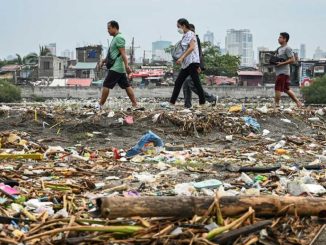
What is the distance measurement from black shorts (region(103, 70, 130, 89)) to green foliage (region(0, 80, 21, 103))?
31.0 meters

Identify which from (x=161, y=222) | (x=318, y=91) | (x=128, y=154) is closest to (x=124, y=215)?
(x=161, y=222)

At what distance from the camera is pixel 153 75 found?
54719mm

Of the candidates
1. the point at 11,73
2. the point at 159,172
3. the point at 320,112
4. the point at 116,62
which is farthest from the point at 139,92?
the point at 159,172

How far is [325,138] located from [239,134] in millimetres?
1117

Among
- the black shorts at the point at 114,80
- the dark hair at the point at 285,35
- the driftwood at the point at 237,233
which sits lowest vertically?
the driftwood at the point at 237,233

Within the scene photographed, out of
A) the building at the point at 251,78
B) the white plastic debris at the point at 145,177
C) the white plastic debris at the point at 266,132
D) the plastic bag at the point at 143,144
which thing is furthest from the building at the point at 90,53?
the white plastic debris at the point at 145,177

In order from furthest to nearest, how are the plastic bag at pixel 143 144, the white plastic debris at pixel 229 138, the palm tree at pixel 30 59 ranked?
the palm tree at pixel 30 59, the white plastic debris at pixel 229 138, the plastic bag at pixel 143 144

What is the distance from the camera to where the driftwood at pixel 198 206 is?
119 inches

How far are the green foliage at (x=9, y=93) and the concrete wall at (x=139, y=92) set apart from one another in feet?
6.81

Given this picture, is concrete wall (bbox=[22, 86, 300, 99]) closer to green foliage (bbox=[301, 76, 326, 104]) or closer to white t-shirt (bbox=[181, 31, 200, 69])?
green foliage (bbox=[301, 76, 326, 104])

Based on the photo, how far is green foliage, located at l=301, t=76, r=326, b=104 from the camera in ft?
131

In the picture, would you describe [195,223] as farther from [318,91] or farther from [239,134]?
[318,91]

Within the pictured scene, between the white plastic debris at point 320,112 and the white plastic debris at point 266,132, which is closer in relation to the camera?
the white plastic debris at point 266,132

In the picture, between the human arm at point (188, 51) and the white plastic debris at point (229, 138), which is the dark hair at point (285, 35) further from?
the white plastic debris at point (229, 138)
